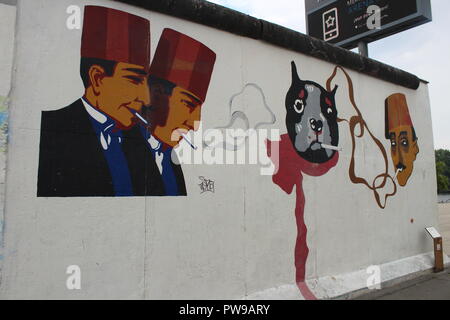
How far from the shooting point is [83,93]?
3.66 m

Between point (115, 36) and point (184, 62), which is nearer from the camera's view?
point (115, 36)

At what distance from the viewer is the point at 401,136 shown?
7363 millimetres

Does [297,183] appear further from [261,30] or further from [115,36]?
[115,36]

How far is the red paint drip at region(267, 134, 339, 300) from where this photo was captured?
5070 mm

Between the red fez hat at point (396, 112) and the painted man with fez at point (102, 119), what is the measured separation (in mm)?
5016

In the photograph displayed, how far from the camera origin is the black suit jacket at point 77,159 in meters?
3.42

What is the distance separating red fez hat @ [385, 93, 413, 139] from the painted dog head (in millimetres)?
1713

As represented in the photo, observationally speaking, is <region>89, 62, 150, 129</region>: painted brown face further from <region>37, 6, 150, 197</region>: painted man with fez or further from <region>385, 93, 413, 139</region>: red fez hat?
<region>385, 93, 413, 139</region>: red fez hat

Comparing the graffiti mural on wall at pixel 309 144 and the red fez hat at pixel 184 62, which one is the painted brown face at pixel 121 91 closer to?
the red fez hat at pixel 184 62

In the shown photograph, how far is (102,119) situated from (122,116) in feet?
0.71

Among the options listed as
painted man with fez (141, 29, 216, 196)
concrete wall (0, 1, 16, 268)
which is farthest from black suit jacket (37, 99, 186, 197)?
concrete wall (0, 1, 16, 268)

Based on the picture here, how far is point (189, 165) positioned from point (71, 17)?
1954mm

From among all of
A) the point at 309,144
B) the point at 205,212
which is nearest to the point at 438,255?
the point at 309,144

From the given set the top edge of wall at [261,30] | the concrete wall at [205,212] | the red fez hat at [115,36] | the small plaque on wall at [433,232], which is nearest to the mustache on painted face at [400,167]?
the concrete wall at [205,212]
